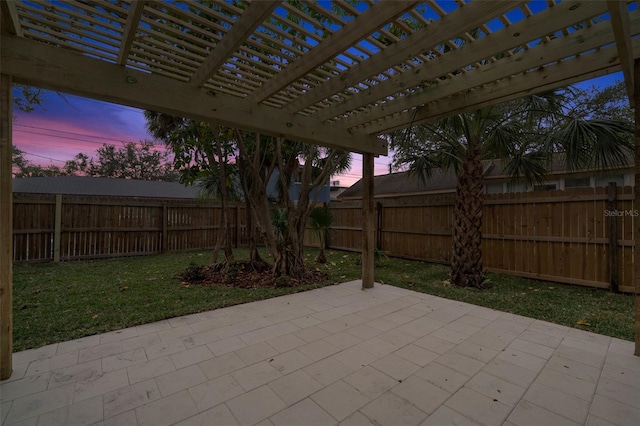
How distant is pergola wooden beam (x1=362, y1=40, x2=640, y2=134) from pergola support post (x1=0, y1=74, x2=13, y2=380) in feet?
12.3

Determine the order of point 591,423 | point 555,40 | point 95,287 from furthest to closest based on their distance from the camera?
point 95,287 < point 555,40 < point 591,423

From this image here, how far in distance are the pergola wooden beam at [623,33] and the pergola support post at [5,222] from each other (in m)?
3.82

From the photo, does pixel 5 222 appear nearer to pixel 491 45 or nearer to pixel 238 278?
pixel 238 278

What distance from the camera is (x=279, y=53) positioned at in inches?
88.9

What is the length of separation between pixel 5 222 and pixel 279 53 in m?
2.31

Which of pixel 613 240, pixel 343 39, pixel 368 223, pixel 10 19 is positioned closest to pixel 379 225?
pixel 368 223

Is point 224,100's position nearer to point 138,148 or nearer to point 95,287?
point 95,287

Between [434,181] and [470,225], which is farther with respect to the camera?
[434,181]

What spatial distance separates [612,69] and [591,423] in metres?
2.67

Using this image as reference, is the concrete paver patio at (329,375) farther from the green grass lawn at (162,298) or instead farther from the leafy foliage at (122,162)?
the leafy foliage at (122,162)

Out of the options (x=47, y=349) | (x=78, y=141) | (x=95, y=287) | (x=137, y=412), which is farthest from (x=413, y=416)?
(x=78, y=141)

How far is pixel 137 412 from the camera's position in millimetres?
1687

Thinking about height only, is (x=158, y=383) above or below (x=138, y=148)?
below

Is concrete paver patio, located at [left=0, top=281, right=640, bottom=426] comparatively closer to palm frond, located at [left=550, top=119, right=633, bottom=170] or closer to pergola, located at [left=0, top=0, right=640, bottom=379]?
pergola, located at [left=0, top=0, right=640, bottom=379]
